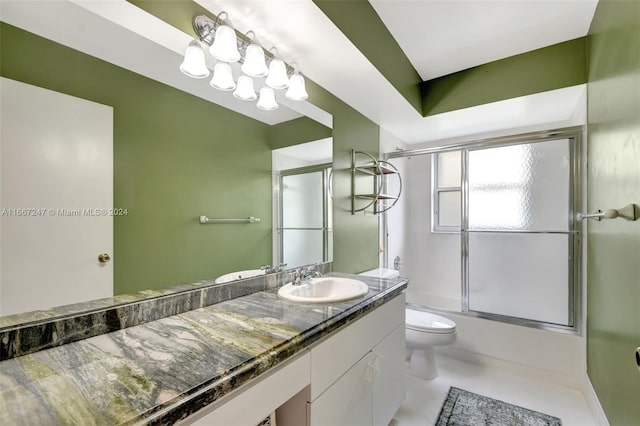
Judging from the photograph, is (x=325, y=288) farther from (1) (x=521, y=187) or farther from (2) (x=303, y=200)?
(1) (x=521, y=187)

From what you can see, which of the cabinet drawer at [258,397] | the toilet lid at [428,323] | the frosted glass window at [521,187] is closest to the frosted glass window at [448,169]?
the frosted glass window at [521,187]

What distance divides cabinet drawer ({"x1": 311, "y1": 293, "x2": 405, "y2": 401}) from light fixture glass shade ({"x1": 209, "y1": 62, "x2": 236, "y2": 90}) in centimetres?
114

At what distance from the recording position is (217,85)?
121 cm

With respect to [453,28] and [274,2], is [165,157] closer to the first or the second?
[274,2]

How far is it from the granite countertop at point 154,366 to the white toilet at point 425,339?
1.21 metres

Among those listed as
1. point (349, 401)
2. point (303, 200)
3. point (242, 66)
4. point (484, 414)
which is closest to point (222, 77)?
point (242, 66)

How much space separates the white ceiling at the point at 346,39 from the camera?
0.86 m

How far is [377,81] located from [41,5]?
1534mm

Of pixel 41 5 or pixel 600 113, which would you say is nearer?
pixel 41 5

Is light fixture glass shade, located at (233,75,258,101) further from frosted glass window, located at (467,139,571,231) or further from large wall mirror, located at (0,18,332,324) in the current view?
frosted glass window, located at (467,139,571,231)

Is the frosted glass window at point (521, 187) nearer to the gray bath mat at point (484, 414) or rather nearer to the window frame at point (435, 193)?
the window frame at point (435, 193)

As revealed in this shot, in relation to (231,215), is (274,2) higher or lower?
higher

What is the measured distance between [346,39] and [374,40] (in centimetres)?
33

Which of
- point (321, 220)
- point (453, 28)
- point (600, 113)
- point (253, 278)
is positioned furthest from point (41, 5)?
point (600, 113)
